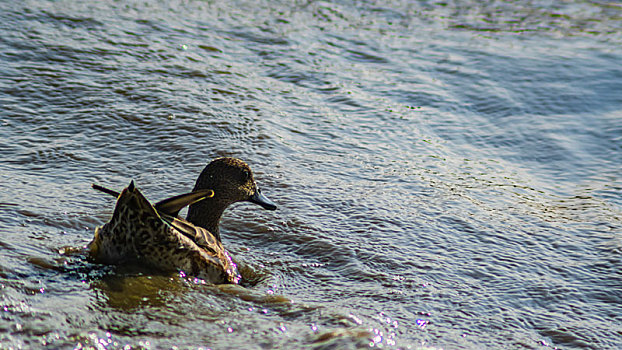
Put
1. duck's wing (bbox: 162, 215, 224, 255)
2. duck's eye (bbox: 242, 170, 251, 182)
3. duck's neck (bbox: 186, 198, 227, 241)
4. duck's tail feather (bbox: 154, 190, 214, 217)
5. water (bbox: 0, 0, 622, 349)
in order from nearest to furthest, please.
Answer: water (bbox: 0, 0, 622, 349), duck's tail feather (bbox: 154, 190, 214, 217), duck's wing (bbox: 162, 215, 224, 255), duck's neck (bbox: 186, 198, 227, 241), duck's eye (bbox: 242, 170, 251, 182)

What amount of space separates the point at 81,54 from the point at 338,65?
3324 millimetres

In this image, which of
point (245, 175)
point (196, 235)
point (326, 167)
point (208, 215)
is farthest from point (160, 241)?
point (326, 167)

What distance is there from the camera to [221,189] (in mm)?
5504

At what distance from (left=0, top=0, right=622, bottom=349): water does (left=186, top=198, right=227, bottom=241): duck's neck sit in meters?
0.19

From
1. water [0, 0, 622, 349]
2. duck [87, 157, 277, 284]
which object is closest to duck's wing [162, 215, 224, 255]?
duck [87, 157, 277, 284]

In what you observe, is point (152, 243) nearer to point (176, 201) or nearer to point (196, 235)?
point (176, 201)

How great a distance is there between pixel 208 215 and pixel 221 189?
0.22 metres

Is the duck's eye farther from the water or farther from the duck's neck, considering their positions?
the water

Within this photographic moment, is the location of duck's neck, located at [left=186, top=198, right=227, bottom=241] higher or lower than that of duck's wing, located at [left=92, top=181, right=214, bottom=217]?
lower

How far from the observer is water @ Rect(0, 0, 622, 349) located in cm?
421

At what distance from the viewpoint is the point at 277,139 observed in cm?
739

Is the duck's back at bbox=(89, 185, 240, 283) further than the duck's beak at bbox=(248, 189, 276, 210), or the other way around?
the duck's beak at bbox=(248, 189, 276, 210)

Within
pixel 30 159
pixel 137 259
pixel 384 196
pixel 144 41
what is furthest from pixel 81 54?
Result: pixel 137 259

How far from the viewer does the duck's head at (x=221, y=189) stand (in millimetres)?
5492
